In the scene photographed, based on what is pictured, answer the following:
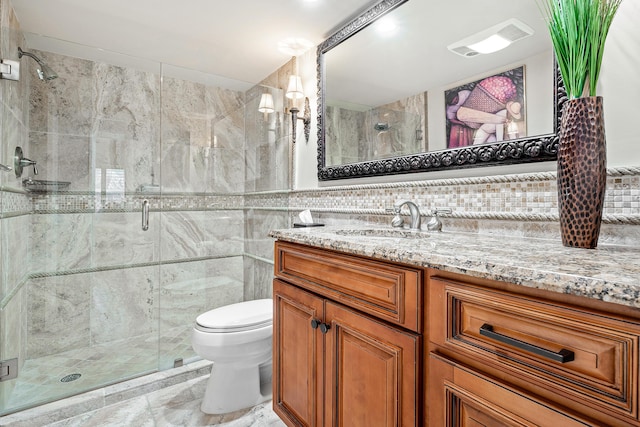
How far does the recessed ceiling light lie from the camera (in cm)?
220

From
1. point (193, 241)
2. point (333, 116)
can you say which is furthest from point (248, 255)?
point (333, 116)

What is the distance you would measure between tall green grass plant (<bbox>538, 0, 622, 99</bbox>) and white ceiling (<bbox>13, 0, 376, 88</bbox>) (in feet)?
3.62

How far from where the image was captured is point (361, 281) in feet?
3.29

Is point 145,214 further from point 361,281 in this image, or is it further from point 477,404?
point 477,404

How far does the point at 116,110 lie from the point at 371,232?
2.05 metres

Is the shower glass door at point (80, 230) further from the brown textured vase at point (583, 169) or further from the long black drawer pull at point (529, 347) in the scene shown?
the brown textured vase at point (583, 169)

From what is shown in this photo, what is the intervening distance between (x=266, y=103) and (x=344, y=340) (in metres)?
2.11

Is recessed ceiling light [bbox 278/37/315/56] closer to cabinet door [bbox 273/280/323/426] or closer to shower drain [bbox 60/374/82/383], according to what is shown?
cabinet door [bbox 273/280/323/426]

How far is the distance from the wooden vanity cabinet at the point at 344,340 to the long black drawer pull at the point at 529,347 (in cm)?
18

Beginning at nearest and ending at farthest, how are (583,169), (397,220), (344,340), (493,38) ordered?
(583,169), (344,340), (493,38), (397,220)

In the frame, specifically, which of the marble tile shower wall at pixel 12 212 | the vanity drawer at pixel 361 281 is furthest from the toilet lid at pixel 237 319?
the marble tile shower wall at pixel 12 212

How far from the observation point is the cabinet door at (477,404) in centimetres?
58

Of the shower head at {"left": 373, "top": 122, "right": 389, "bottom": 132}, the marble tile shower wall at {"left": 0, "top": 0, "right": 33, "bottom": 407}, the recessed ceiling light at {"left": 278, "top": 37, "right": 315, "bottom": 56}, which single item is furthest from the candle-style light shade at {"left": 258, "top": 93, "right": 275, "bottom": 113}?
the marble tile shower wall at {"left": 0, "top": 0, "right": 33, "bottom": 407}

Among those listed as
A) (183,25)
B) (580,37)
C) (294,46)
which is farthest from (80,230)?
(580,37)
